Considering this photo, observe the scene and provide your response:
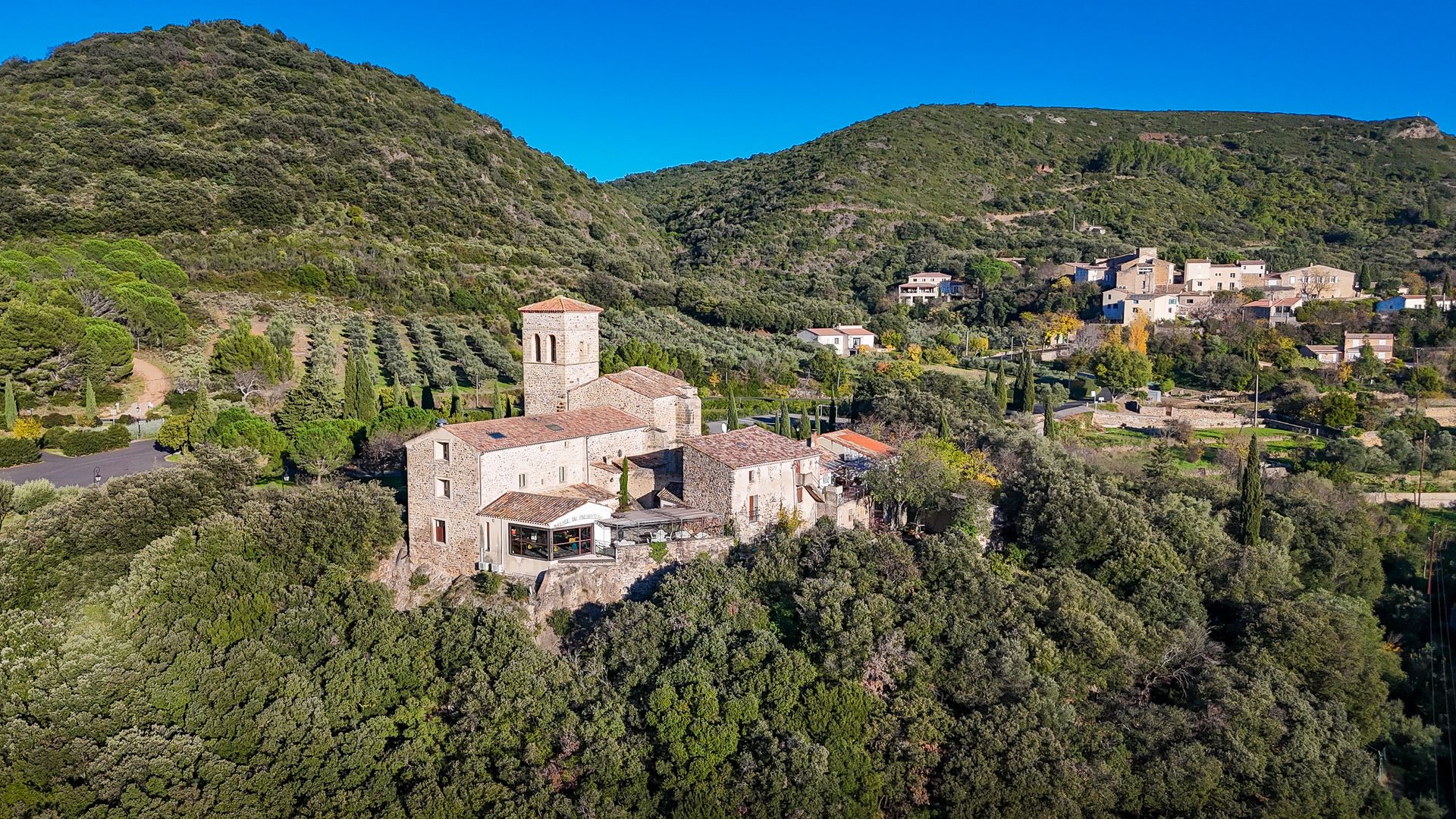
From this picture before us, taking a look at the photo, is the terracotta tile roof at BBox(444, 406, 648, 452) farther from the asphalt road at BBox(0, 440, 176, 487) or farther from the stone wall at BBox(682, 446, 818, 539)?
the asphalt road at BBox(0, 440, 176, 487)

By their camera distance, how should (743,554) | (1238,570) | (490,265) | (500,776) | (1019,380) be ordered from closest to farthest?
(500,776) → (743,554) → (1238,570) → (1019,380) → (490,265)

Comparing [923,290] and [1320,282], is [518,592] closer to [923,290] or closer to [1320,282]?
[923,290]

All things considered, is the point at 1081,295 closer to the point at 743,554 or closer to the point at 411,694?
the point at 743,554

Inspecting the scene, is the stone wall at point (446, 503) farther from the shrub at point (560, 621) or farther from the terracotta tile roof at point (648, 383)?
the terracotta tile roof at point (648, 383)

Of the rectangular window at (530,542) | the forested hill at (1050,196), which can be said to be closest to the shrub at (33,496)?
the rectangular window at (530,542)

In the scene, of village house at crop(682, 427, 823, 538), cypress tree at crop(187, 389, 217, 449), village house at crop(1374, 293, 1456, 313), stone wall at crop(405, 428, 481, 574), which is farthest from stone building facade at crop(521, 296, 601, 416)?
village house at crop(1374, 293, 1456, 313)

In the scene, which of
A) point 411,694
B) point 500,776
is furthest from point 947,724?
point 411,694

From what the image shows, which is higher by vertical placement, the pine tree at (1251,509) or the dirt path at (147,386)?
the dirt path at (147,386)
